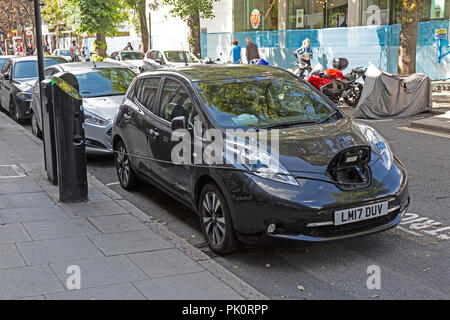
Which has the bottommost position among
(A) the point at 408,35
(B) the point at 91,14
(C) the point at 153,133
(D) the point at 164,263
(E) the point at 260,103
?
(D) the point at 164,263

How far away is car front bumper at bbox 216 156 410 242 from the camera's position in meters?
4.53

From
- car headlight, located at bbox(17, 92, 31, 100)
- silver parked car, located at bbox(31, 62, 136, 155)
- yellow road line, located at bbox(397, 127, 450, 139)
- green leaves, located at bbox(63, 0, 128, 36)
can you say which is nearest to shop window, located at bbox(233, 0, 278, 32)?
green leaves, located at bbox(63, 0, 128, 36)

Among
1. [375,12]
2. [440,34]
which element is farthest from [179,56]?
[440,34]

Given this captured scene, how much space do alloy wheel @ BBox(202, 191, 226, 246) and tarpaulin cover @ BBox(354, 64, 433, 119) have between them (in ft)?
30.8

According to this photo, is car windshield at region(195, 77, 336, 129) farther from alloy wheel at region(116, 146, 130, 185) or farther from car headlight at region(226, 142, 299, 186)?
alloy wheel at region(116, 146, 130, 185)

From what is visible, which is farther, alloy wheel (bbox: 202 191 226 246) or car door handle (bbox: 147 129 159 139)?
car door handle (bbox: 147 129 159 139)

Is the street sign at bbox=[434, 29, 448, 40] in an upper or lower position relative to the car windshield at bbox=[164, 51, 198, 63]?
upper

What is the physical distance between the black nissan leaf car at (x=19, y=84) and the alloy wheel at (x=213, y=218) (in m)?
9.45

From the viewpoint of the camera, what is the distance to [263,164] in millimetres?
4754

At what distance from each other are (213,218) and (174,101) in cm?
162

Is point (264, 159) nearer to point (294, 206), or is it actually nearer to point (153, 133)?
point (294, 206)
